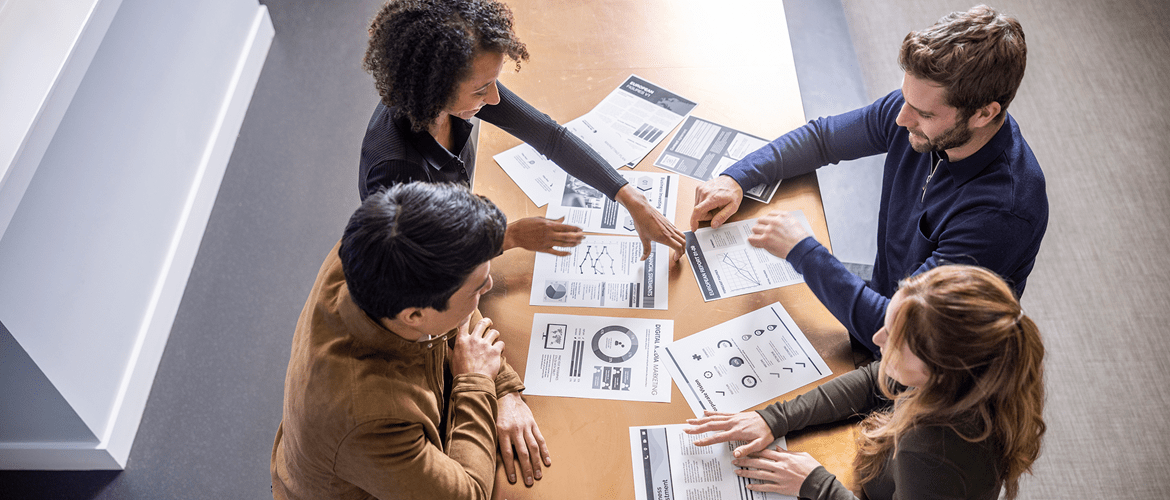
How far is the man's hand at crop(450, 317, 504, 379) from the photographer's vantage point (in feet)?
4.89

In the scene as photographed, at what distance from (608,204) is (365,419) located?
3.04 feet

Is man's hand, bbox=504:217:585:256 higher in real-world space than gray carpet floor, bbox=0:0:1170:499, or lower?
higher

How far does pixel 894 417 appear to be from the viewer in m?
1.26

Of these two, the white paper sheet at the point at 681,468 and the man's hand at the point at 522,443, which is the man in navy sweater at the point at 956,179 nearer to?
the white paper sheet at the point at 681,468

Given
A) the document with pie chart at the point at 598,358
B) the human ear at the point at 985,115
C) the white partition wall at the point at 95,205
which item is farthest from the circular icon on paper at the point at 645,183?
the white partition wall at the point at 95,205

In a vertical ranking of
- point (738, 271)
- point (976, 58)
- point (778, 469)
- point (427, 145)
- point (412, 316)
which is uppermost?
point (427, 145)

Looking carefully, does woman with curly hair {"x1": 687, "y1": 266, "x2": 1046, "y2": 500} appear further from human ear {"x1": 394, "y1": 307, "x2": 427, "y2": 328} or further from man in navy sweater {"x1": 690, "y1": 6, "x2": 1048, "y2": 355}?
human ear {"x1": 394, "y1": 307, "x2": 427, "y2": 328}

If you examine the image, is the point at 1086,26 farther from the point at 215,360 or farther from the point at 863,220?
the point at 215,360

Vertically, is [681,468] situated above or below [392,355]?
below

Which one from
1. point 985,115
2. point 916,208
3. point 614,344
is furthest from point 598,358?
point 985,115

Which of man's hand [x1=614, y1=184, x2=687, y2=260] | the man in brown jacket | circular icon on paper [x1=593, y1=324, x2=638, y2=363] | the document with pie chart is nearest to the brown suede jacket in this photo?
the man in brown jacket

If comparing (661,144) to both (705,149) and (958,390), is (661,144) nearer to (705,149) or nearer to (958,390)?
(705,149)

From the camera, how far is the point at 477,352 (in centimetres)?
152

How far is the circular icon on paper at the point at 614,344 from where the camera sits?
159cm
